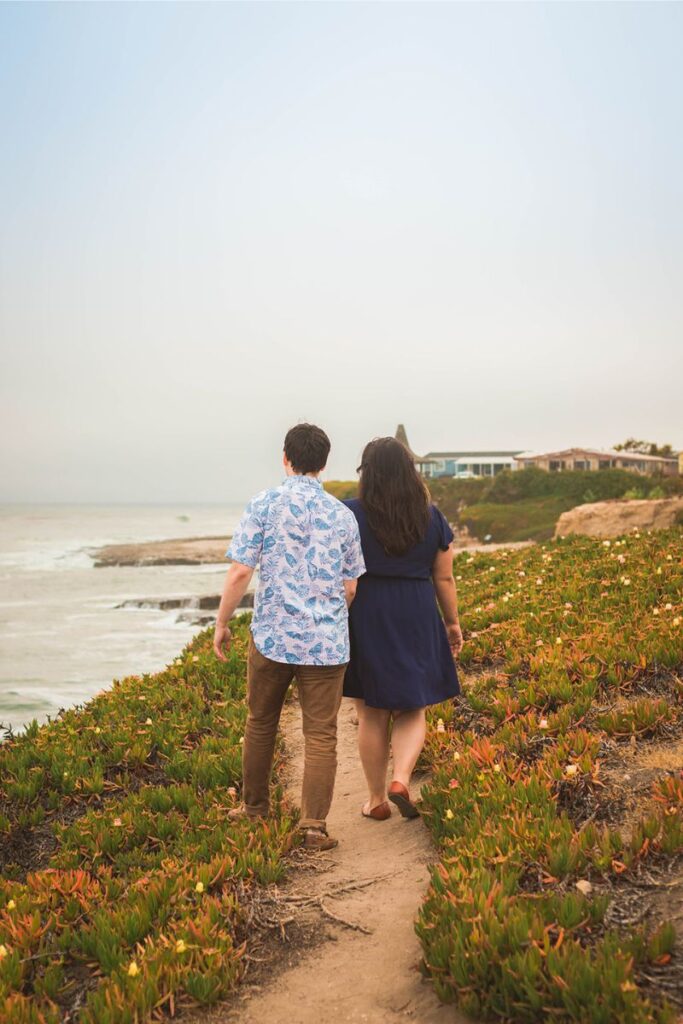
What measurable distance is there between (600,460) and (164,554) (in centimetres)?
3954

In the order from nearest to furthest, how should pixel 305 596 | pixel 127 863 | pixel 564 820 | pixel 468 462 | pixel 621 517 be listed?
1. pixel 564 820
2. pixel 305 596
3. pixel 127 863
4. pixel 621 517
5. pixel 468 462

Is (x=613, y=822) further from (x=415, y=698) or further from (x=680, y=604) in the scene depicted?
(x=680, y=604)

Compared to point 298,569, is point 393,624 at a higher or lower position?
lower

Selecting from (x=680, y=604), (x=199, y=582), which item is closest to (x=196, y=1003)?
(x=680, y=604)

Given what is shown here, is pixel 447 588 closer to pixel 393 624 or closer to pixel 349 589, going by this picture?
pixel 393 624

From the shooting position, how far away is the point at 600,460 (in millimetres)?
74562

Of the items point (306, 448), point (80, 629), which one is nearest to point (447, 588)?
point (306, 448)

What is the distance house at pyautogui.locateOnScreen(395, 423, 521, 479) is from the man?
86064 millimetres

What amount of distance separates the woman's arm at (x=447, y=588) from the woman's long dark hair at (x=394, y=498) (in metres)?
0.27

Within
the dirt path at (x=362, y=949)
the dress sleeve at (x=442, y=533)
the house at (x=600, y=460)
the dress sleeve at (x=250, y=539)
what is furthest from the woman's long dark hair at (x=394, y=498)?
the house at (x=600, y=460)

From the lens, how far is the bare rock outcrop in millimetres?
19297

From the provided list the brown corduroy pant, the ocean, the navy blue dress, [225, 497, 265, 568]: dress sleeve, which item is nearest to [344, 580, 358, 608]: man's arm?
the navy blue dress

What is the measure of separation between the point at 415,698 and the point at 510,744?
95cm

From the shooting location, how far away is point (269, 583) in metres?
4.83
